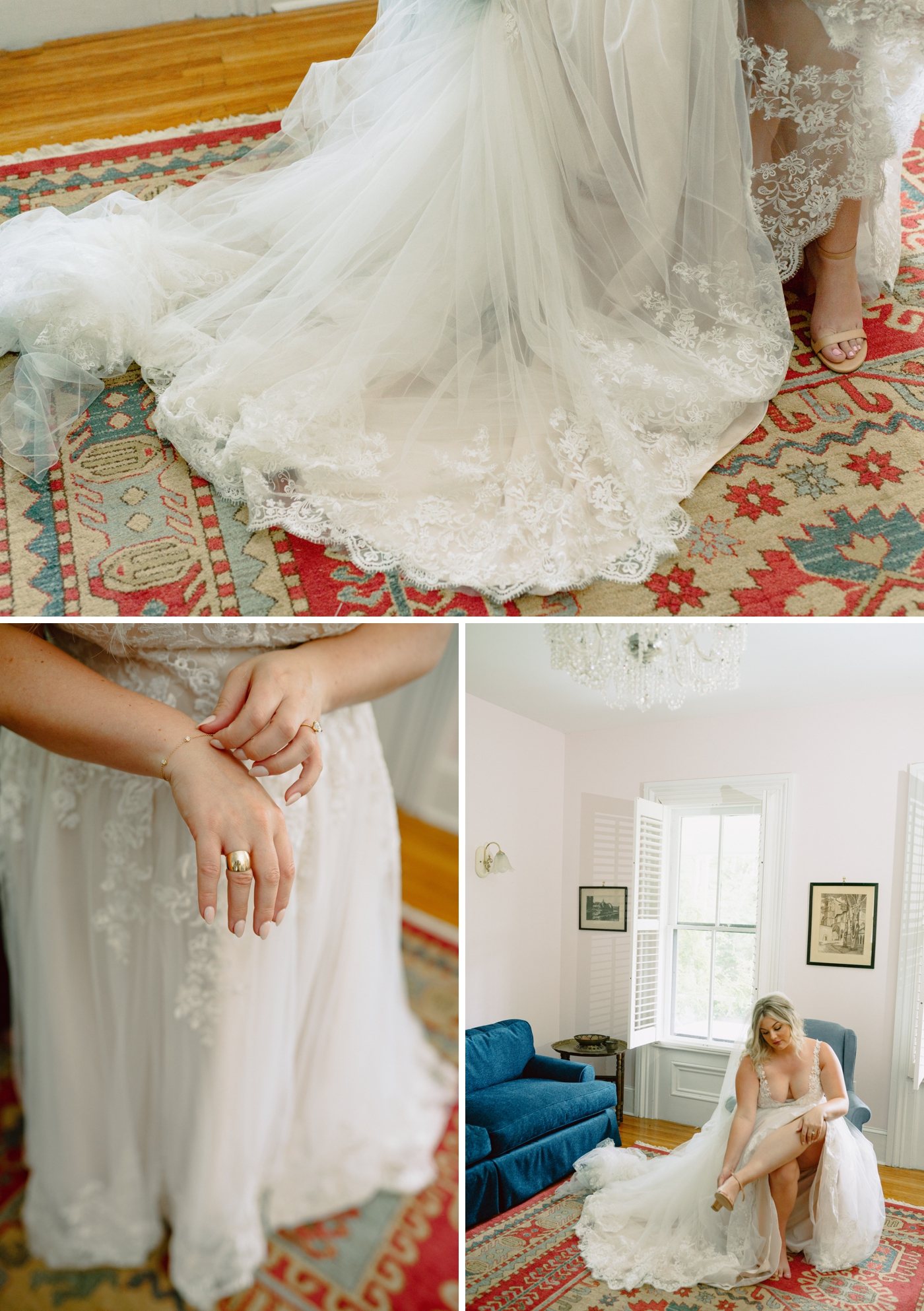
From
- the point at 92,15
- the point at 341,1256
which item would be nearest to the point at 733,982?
the point at 341,1256

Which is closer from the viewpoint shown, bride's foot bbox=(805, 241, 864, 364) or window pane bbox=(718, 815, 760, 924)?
window pane bbox=(718, 815, 760, 924)

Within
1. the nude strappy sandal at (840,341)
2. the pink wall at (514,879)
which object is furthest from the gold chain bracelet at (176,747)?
the nude strappy sandal at (840,341)

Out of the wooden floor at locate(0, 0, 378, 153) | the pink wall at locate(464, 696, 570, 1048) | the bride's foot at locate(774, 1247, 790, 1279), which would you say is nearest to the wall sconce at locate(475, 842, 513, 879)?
the pink wall at locate(464, 696, 570, 1048)

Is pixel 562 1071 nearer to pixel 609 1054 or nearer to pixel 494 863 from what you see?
pixel 609 1054

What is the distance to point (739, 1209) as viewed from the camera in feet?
3.89

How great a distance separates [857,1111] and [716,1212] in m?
0.21

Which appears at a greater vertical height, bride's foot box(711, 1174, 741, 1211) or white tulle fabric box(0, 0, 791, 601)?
white tulle fabric box(0, 0, 791, 601)

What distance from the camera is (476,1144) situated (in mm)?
1257

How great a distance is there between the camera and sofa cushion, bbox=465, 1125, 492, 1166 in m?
1.25

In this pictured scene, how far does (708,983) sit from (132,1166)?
2.56 ft

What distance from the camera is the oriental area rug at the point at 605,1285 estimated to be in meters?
1.12

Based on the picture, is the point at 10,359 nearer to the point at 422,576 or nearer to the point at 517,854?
the point at 422,576

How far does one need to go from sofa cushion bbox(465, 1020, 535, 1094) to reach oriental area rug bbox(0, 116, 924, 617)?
759 millimetres

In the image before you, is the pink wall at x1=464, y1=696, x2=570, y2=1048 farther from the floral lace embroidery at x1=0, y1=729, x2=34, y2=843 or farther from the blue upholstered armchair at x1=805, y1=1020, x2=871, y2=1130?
the floral lace embroidery at x1=0, y1=729, x2=34, y2=843
